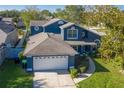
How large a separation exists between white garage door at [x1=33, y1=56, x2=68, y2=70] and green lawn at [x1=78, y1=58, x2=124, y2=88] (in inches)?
148

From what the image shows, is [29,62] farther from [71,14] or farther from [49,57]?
[71,14]

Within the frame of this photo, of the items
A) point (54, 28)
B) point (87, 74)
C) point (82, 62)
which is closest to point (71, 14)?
point (54, 28)

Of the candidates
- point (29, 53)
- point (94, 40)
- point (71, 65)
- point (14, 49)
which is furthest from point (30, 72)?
point (94, 40)

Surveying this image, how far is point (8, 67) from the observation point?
27.6 m

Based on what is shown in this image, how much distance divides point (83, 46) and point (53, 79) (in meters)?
13.8

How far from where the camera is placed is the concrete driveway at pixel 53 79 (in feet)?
70.7

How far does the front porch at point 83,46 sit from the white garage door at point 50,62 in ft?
27.4

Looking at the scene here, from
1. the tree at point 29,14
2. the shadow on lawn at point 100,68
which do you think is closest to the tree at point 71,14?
the tree at point 29,14

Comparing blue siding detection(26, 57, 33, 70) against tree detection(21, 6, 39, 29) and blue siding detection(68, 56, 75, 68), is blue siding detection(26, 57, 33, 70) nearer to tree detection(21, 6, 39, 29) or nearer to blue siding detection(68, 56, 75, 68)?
blue siding detection(68, 56, 75, 68)

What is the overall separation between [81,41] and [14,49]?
403 inches

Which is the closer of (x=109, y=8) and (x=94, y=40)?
(x=109, y=8)

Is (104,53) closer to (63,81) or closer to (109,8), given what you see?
(109,8)

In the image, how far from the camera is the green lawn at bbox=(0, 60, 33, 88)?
840 inches

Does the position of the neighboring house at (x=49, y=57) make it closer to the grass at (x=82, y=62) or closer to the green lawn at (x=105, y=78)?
the grass at (x=82, y=62)
